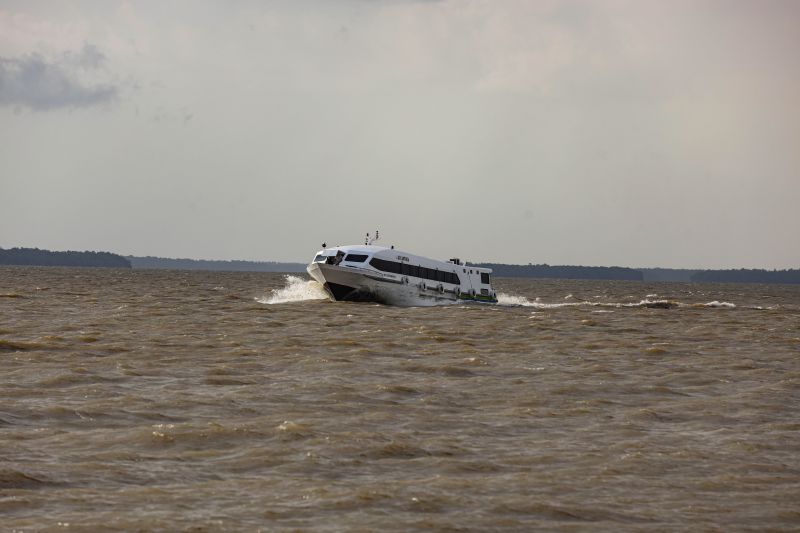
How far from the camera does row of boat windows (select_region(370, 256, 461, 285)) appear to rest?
187 feet

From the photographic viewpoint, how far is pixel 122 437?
1666 cm

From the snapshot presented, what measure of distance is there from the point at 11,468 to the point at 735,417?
545 inches

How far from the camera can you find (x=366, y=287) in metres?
57.0

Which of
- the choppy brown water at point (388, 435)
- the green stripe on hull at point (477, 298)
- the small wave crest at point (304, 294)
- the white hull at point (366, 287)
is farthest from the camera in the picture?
the small wave crest at point (304, 294)

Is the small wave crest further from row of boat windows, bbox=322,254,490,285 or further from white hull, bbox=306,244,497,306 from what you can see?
row of boat windows, bbox=322,254,490,285

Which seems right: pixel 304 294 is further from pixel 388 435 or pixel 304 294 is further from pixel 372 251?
pixel 388 435

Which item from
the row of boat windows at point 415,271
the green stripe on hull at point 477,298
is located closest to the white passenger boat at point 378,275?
the row of boat windows at point 415,271

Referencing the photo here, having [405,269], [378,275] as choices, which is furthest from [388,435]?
[405,269]

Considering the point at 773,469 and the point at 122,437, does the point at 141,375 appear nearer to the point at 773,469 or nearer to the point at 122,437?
the point at 122,437

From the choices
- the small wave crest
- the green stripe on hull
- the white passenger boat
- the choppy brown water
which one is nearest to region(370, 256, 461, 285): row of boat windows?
the white passenger boat

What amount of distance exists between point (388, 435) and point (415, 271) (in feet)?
138

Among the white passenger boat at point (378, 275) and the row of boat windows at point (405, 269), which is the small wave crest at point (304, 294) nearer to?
the white passenger boat at point (378, 275)

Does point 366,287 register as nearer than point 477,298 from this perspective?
Yes

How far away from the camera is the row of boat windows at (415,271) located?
57.1 metres
